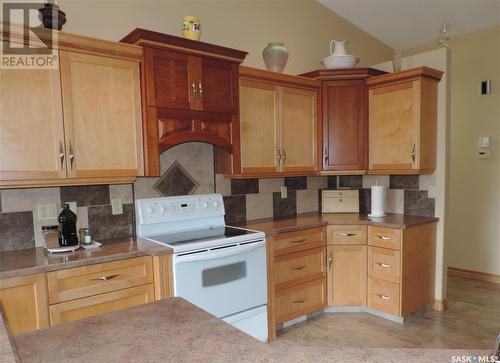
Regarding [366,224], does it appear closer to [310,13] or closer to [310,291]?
[310,291]

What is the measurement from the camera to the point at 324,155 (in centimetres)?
336

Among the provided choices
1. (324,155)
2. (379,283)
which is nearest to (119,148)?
(324,155)

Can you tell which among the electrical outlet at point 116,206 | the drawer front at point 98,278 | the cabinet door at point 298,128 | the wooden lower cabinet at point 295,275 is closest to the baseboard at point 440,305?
the wooden lower cabinet at point 295,275

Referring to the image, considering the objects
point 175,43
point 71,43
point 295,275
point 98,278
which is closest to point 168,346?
point 98,278

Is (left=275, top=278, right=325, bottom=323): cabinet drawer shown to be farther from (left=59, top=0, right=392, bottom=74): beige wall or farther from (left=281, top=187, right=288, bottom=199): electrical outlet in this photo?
(left=59, top=0, right=392, bottom=74): beige wall

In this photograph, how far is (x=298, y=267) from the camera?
2967 millimetres

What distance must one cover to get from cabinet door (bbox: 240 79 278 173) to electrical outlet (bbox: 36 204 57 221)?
4.44ft

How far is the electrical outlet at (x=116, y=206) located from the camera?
2.54 meters

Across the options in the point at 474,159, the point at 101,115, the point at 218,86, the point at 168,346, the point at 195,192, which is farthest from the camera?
the point at 474,159

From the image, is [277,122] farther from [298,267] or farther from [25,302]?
[25,302]

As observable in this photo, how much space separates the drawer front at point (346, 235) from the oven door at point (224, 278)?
82cm

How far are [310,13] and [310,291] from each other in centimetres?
284

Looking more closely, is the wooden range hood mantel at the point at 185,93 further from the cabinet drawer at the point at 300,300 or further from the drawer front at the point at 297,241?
the cabinet drawer at the point at 300,300

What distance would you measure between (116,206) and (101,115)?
0.68 metres
